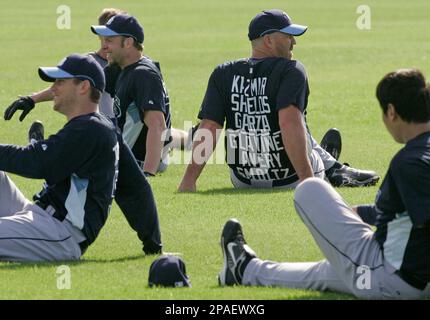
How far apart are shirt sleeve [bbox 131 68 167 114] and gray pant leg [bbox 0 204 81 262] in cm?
423

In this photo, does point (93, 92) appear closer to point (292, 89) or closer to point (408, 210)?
point (408, 210)

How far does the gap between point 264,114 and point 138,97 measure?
1.74 m

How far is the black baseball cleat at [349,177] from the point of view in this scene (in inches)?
495

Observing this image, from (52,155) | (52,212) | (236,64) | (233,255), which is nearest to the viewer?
(233,255)

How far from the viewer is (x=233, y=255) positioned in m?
7.95

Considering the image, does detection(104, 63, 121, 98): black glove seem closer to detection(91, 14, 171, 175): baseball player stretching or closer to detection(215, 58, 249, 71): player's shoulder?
detection(91, 14, 171, 175): baseball player stretching

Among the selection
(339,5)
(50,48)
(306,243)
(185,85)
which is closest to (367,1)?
(339,5)

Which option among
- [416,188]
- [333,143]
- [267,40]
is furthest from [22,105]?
[416,188]

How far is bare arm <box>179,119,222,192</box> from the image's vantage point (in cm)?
1222

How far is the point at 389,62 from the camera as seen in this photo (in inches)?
978

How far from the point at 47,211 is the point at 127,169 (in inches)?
27.0

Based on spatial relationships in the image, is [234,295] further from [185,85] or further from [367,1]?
[367,1]

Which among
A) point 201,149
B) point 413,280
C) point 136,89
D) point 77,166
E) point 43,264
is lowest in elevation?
point 201,149

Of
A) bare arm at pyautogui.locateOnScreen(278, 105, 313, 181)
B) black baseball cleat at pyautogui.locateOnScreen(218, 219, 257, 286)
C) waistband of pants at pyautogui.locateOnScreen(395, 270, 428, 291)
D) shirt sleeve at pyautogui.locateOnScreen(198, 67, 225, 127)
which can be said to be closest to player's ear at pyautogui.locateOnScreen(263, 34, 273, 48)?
shirt sleeve at pyautogui.locateOnScreen(198, 67, 225, 127)
